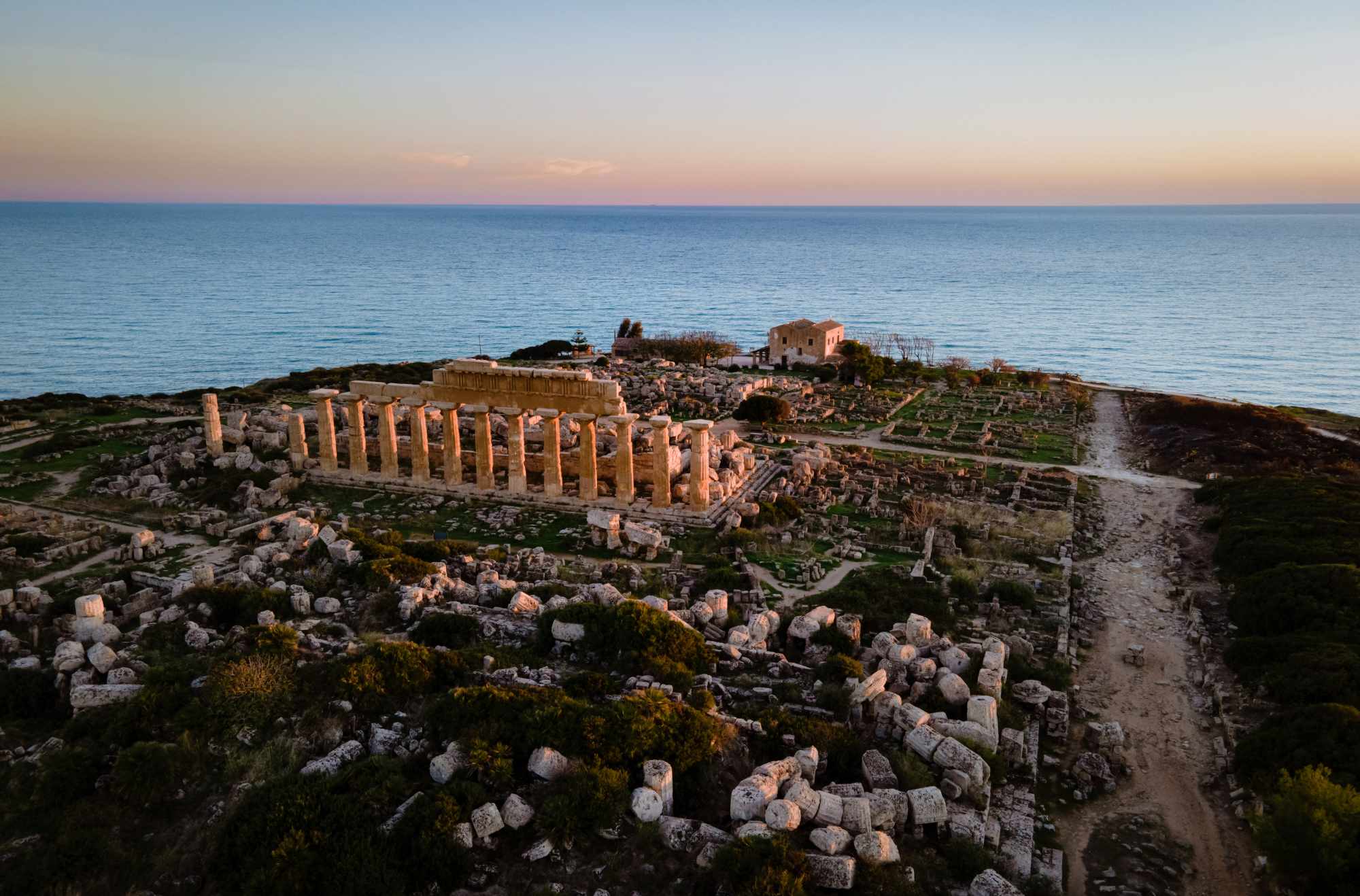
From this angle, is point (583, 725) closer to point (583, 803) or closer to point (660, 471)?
point (583, 803)

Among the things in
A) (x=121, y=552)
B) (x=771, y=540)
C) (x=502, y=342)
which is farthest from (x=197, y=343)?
(x=771, y=540)

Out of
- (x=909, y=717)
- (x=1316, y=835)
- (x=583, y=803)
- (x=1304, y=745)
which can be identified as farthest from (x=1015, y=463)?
(x=583, y=803)

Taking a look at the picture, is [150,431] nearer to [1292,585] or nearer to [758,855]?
[758,855]

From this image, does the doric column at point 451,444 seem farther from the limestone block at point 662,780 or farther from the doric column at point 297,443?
Answer: the limestone block at point 662,780

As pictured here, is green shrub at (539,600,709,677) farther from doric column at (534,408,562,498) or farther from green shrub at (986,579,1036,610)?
doric column at (534,408,562,498)

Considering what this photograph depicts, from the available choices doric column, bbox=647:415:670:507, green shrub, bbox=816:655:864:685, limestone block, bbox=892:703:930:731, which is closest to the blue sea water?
doric column, bbox=647:415:670:507

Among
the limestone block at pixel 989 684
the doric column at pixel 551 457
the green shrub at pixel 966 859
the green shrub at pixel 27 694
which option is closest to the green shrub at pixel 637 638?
the limestone block at pixel 989 684
